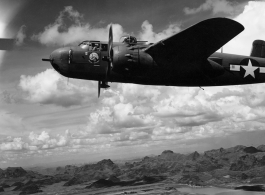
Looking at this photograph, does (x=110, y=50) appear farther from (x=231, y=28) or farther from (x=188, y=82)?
(x=231, y=28)

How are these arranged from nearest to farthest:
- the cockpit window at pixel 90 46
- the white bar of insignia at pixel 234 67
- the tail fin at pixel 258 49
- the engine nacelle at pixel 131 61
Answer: the engine nacelle at pixel 131 61
the cockpit window at pixel 90 46
the white bar of insignia at pixel 234 67
the tail fin at pixel 258 49

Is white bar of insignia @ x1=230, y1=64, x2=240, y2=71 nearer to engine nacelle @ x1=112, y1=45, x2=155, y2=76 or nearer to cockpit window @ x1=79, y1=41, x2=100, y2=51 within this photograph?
engine nacelle @ x1=112, y1=45, x2=155, y2=76

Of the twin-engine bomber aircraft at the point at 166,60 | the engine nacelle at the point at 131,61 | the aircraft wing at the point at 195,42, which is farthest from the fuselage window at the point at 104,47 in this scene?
the aircraft wing at the point at 195,42

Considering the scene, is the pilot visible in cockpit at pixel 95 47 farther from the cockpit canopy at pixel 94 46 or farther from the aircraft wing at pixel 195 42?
the aircraft wing at pixel 195 42

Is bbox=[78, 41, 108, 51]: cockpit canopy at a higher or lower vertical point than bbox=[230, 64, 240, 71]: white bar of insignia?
higher

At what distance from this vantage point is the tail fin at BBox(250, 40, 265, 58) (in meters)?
22.1

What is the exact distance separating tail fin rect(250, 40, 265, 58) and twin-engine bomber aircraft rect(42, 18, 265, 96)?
2951 mm

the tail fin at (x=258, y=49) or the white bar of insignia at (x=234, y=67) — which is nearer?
the white bar of insignia at (x=234, y=67)

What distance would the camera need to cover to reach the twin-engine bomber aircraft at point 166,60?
52.3 ft

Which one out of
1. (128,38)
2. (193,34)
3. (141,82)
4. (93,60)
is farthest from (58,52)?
(193,34)

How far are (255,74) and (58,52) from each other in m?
15.9

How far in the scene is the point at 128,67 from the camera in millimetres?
16594

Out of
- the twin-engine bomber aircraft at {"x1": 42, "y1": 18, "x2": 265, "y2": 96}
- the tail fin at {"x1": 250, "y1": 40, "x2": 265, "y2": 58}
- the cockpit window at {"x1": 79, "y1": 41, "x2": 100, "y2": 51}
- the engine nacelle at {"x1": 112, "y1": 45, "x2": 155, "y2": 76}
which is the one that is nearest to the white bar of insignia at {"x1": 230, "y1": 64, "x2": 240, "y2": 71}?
the twin-engine bomber aircraft at {"x1": 42, "y1": 18, "x2": 265, "y2": 96}

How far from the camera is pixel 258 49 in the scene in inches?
879
